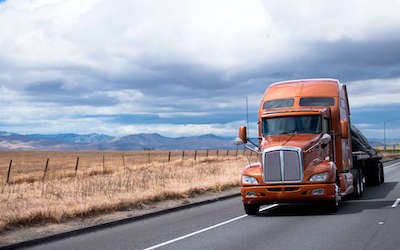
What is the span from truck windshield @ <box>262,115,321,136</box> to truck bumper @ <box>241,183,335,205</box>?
177 centimetres

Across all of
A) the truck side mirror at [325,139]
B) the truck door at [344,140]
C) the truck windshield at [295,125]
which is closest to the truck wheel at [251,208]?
the truck windshield at [295,125]

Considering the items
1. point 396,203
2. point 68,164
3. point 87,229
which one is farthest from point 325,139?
point 68,164

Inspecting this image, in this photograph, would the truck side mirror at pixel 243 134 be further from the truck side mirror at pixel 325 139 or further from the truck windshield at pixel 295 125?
the truck side mirror at pixel 325 139

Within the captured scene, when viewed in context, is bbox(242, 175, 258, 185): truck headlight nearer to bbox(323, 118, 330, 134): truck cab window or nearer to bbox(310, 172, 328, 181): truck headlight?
bbox(310, 172, 328, 181): truck headlight

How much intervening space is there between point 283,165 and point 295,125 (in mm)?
1629

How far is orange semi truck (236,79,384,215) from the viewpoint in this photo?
43.9ft

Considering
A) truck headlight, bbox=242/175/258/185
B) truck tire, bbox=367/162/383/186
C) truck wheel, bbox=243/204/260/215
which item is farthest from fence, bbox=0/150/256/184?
truck tire, bbox=367/162/383/186

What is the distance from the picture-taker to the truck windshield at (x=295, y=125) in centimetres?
1451

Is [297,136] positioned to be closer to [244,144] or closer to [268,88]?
[244,144]

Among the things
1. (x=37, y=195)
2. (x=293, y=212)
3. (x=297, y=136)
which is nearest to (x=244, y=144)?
(x=297, y=136)

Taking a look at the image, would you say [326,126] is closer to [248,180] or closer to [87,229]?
[248,180]

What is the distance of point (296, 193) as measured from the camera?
13.3 m

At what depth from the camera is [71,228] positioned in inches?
480

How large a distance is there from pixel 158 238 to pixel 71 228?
265 centimetres
